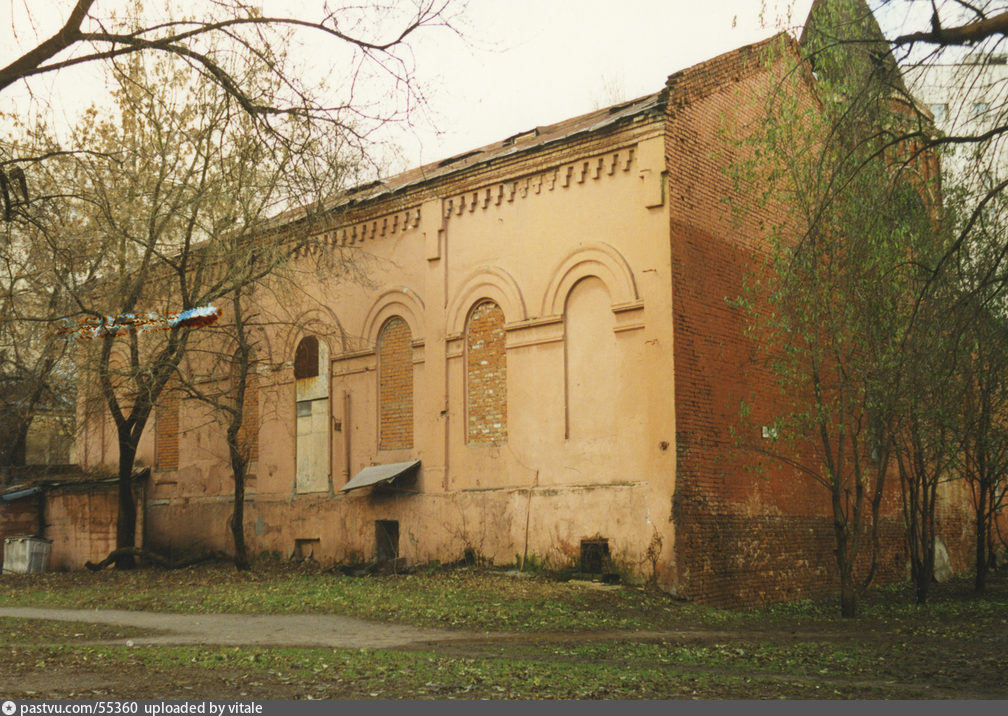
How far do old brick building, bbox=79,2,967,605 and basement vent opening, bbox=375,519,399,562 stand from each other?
42 mm

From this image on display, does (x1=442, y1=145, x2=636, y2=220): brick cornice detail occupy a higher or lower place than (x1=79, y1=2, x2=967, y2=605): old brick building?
higher

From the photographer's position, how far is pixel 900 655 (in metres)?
10.7

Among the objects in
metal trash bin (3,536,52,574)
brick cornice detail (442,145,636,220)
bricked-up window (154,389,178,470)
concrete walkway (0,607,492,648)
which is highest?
brick cornice detail (442,145,636,220)

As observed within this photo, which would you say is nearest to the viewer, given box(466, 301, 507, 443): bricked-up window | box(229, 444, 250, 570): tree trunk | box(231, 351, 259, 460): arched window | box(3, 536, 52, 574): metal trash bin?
box(466, 301, 507, 443): bricked-up window

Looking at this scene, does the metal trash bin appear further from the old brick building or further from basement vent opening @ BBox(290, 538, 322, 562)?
basement vent opening @ BBox(290, 538, 322, 562)

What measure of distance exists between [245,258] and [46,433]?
25636 millimetres

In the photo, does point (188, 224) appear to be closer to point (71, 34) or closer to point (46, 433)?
point (71, 34)

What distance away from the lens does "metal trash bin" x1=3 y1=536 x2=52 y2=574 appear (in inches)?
932

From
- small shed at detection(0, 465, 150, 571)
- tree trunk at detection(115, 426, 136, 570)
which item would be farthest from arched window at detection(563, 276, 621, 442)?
small shed at detection(0, 465, 150, 571)

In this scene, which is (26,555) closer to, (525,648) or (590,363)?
(590,363)

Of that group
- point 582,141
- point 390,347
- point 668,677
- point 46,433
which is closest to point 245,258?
point 390,347

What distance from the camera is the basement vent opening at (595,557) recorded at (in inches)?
631

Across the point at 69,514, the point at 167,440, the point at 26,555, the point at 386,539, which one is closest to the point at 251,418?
the point at 167,440

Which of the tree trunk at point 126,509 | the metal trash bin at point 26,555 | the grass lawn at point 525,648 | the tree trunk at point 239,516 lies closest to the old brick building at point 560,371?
the tree trunk at point 239,516
